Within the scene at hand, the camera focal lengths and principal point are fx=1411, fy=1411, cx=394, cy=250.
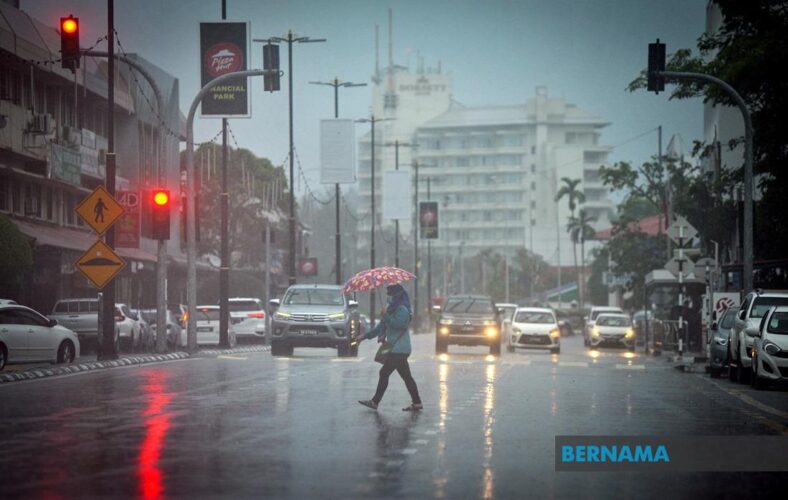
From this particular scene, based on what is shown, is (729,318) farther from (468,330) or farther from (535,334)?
(535,334)

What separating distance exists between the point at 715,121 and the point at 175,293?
1195 inches

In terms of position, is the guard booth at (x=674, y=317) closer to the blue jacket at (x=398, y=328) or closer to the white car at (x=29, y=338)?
the white car at (x=29, y=338)

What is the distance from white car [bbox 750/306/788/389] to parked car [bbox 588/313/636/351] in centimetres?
2945

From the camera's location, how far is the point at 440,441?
15336mm

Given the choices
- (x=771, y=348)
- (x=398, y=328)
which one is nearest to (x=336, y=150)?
(x=771, y=348)

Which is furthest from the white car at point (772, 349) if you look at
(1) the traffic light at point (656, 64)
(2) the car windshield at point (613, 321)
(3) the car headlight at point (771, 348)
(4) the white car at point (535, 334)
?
(2) the car windshield at point (613, 321)

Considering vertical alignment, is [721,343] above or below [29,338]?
below

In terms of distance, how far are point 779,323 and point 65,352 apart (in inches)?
661

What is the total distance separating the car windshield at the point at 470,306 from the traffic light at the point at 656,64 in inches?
628

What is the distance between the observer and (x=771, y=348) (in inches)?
1040

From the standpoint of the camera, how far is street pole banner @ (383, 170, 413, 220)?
75062 millimetres

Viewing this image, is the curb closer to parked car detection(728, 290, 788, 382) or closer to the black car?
the black car

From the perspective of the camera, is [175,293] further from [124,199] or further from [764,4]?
[764,4]

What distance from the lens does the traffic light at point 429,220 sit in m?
87.6
